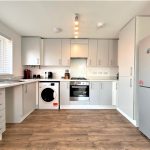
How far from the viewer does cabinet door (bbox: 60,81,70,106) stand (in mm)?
5133

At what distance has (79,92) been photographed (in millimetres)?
5207

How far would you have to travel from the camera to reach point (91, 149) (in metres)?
2.42

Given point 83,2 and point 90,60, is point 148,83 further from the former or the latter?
point 90,60

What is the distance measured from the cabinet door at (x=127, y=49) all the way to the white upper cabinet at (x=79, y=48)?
1.37 m

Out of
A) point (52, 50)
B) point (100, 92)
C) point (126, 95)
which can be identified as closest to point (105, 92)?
point (100, 92)

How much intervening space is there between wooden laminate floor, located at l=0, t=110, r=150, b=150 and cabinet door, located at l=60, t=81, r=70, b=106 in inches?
39.1

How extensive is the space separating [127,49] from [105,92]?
168cm

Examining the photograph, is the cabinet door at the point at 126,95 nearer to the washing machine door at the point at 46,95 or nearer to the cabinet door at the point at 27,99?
the washing machine door at the point at 46,95

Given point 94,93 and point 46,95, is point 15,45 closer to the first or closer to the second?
point 46,95

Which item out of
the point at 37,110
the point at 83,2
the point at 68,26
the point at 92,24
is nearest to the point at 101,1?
the point at 83,2

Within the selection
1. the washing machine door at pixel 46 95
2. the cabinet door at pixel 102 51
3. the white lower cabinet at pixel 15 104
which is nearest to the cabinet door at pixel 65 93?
the washing machine door at pixel 46 95

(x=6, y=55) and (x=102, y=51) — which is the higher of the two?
(x=102, y=51)

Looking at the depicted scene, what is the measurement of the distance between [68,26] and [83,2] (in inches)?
54.1

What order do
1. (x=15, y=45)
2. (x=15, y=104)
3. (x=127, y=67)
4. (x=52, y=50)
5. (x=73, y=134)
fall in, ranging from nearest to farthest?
(x=73, y=134) < (x=15, y=104) < (x=127, y=67) < (x=15, y=45) < (x=52, y=50)
